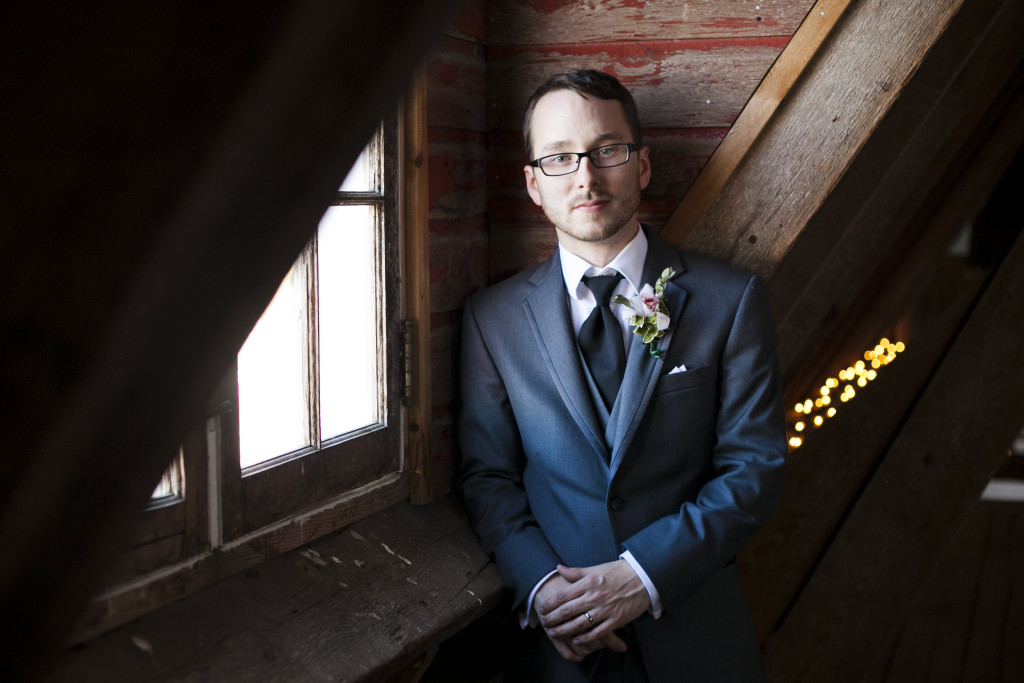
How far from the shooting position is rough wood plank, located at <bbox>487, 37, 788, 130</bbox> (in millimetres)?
2148

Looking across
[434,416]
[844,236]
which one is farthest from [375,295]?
[844,236]

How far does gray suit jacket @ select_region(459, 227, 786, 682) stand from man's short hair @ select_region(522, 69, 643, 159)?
0.27m

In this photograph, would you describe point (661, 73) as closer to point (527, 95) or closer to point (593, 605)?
point (527, 95)

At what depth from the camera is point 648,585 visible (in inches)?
70.9

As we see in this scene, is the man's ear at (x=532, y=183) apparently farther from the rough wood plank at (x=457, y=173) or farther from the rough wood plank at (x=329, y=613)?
the rough wood plank at (x=329, y=613)

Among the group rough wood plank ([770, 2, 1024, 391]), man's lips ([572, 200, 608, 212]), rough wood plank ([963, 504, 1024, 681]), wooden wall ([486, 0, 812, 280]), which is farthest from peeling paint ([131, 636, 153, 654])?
rough wood plank ([963, 504, 1024, 681])

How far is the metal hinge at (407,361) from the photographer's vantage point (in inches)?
76.2

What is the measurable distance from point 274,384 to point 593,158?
2.65 ft

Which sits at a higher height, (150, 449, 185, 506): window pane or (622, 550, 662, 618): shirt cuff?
(150, 449, 185, 506): window pane

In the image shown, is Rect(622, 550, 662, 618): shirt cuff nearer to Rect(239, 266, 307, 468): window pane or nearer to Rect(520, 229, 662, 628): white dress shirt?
Rect(520, 229, 662, 628): white dress shirt

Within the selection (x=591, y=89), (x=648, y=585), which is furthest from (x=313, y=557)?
(x=591, y=89)

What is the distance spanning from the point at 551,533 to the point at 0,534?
177 centimetres

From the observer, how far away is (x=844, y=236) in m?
3.67

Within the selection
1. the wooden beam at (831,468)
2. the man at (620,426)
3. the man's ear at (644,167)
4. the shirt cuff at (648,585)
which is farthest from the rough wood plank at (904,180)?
the shirt cuff at (648,585)
